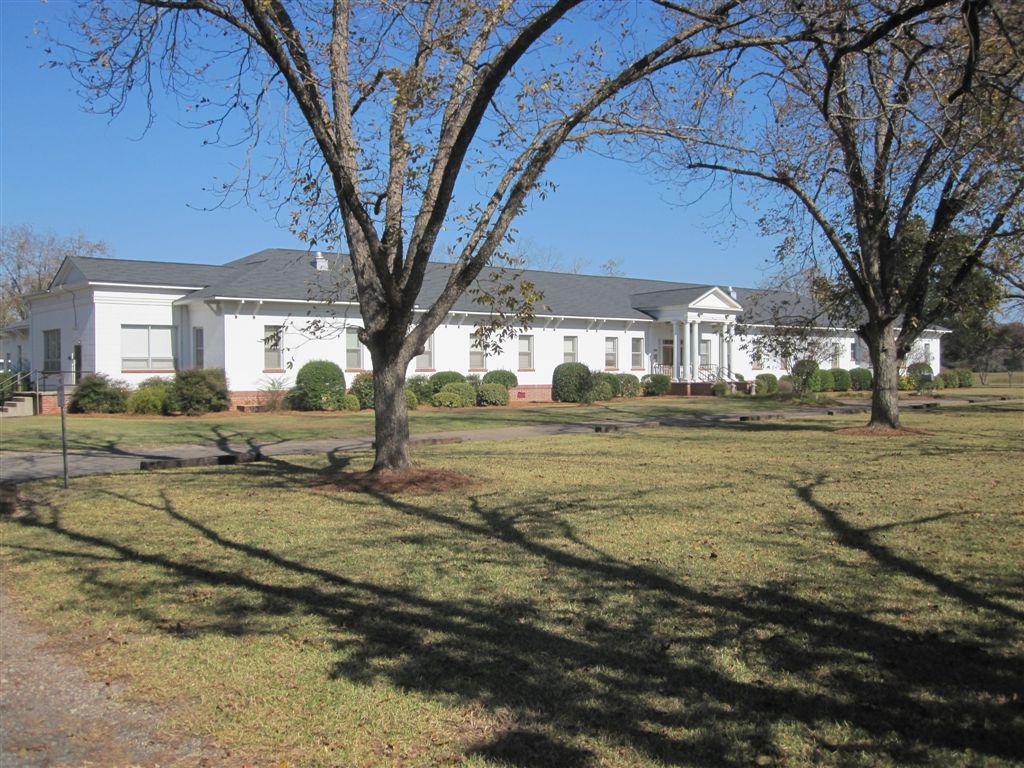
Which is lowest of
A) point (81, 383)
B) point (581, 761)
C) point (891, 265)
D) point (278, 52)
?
point (581, 761)

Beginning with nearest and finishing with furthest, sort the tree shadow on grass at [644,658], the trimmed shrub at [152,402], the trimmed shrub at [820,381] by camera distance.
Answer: the tree shadow on grass at [644,658] → the trimmed shrub at [152,402] → the trimmed shrub at [820,381]

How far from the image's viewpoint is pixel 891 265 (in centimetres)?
1900

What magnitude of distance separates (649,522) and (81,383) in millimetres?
23651

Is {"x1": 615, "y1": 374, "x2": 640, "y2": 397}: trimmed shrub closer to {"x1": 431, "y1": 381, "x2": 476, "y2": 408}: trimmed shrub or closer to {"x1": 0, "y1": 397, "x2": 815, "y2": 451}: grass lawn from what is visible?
{"x1": 0, "y1": 397, "x2": 815, "y2": 451}: grass lawn

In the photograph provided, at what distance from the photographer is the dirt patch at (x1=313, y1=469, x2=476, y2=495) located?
37.0ft

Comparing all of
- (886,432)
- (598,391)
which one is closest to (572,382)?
(598,391)

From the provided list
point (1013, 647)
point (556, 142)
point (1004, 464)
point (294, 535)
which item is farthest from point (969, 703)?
point (1004, 464)

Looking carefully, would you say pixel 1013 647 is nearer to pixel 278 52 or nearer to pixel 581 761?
pixel 581 761

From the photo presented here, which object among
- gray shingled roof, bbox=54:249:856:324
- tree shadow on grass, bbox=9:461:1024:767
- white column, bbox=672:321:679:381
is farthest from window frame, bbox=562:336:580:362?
tree shadow on grass, bbox=9:461:1024:767

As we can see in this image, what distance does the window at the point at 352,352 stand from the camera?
31188 mm

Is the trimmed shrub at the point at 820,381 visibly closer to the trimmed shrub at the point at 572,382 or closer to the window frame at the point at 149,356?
the trimmed shrub at the point at 572,382

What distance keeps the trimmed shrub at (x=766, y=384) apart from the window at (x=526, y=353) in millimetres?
12045

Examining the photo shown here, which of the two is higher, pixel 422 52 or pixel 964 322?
pixel 422 52

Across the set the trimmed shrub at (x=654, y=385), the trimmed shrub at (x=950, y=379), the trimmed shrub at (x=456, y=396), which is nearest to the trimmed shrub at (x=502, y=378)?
the trimmed shrub at (x=456, y=396)
